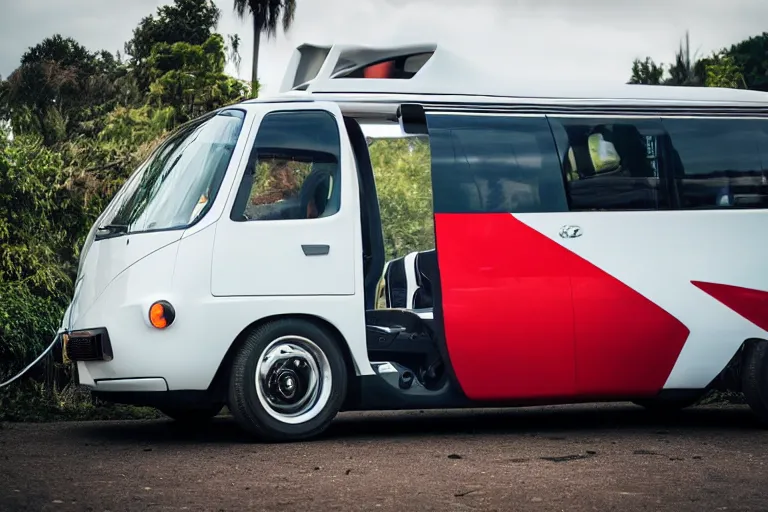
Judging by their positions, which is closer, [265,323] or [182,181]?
[265,323]

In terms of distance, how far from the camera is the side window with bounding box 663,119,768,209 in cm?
963

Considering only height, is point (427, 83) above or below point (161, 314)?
above

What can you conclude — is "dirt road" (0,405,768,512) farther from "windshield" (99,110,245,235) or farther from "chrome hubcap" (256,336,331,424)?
"windshield" (99,110,245,235)

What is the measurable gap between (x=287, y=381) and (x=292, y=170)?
1.35m

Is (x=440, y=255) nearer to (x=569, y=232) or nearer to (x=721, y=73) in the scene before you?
(x=569, y=232)

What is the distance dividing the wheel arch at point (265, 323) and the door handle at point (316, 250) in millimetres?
390

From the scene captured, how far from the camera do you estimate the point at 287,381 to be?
339 inches

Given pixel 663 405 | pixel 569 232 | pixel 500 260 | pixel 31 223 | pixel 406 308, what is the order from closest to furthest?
1. pixel 500 260
2. pixel 569 232
3. pixel 406 308
4. pixel 663 405
5. pixel 31 223

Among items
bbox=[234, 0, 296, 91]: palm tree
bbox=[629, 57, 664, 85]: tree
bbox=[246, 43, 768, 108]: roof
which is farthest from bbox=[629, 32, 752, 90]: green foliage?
bbox=[246, 43, 768, 108]: roof

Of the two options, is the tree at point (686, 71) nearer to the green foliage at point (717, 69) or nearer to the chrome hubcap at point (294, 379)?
the green foliage at point (717, 69)

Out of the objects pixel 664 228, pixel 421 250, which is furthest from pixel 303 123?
pixel 664 228

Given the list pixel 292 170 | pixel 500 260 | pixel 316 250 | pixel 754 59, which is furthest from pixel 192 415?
pixel 754 59

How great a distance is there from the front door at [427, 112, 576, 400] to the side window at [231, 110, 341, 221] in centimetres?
71

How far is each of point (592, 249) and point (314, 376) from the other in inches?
81.2
